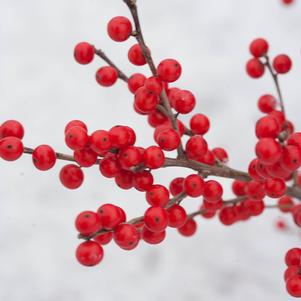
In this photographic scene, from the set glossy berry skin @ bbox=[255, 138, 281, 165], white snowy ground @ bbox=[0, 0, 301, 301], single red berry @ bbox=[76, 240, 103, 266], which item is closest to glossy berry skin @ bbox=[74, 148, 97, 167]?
single red berry @ bbox=[76, 240, 103, 266]

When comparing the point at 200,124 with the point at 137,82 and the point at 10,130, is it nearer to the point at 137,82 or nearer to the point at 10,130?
the point at 137,82

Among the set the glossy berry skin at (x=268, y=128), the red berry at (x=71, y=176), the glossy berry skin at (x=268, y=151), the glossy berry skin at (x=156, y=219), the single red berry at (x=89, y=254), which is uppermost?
the glossy berry skin at (x=268, y=128)

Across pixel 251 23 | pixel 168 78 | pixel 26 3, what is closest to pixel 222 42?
pixel 251 23

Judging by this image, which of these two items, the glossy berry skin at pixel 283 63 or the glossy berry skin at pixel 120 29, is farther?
the glossy berry skin at pixel 283 63

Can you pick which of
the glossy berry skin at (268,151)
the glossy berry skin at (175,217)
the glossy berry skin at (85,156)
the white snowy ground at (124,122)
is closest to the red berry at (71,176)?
the glossy berry skin at (85,156)

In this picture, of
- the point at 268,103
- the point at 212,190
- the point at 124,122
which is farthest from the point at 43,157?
the point at 124,122

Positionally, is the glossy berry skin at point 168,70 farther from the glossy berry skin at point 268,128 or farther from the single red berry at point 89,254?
the single red berry at point 89,254

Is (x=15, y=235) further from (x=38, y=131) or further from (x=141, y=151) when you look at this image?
(x=141, y=151)

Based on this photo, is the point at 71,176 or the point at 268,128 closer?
the point at 268,128
